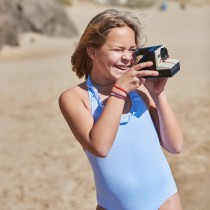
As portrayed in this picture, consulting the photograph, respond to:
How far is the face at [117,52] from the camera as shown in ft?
5.96

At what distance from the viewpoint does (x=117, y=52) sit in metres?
1.82

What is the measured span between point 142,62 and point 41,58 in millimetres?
10206

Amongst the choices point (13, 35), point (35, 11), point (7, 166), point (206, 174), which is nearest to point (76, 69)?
point (206, 174)

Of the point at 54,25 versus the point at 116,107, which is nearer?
the point at 116,107

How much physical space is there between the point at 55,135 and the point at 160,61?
173 inches

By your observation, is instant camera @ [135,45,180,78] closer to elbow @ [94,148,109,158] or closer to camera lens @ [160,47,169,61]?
camera lens @ [160,47,169,61]

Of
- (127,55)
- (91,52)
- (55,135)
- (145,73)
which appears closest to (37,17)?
(55,135)

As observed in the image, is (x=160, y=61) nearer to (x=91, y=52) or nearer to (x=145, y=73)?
(x=145, y=73)

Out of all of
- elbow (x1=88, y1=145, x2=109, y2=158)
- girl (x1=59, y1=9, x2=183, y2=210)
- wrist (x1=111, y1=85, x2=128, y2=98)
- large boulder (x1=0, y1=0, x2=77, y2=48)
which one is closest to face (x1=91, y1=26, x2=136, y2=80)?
girl (x1=59, y1=9, x2=183, y2=210)

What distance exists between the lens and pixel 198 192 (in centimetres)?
420

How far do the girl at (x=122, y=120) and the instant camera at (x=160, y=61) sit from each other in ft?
0.08

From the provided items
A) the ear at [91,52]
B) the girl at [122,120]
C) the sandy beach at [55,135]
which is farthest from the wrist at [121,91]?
the sandy beach at [55,135]

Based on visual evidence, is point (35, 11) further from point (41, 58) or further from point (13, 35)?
point (41, 58)

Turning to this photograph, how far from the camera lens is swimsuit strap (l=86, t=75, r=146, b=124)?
6.03 feet
